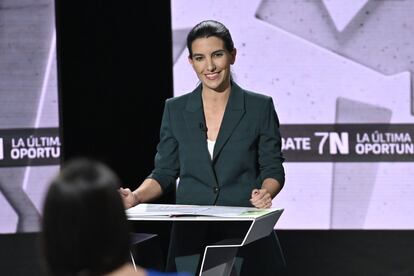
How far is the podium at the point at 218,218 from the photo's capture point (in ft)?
7.48

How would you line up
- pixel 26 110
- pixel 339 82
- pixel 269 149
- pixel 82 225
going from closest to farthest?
pixel 82 225 < pixel 269 149 < pixel 339 82 < pixel 26 110

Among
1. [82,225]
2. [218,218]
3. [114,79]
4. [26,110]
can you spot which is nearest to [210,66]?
[218,218]

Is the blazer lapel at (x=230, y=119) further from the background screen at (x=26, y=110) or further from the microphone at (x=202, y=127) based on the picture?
the background screen at (x=26, y=110)

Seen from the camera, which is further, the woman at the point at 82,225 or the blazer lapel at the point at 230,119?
the blazer lapel at the point at 230,119

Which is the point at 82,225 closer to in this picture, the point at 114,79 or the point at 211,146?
the point at 211,146

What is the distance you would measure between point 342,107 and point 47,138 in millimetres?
1582

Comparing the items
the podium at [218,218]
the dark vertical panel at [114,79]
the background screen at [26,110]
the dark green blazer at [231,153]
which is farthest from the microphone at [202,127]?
the background screen at [26,110]

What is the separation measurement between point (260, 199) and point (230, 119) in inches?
10.8

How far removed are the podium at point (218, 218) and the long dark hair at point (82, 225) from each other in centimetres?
124

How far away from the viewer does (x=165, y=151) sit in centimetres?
276

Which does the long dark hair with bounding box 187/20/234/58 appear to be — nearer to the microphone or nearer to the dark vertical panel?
the microphone

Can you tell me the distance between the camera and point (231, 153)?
2.64m

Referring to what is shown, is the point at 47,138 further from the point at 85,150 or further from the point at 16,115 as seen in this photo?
the point at 85,150

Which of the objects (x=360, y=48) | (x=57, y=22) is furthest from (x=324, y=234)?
(x=57, y=22)
